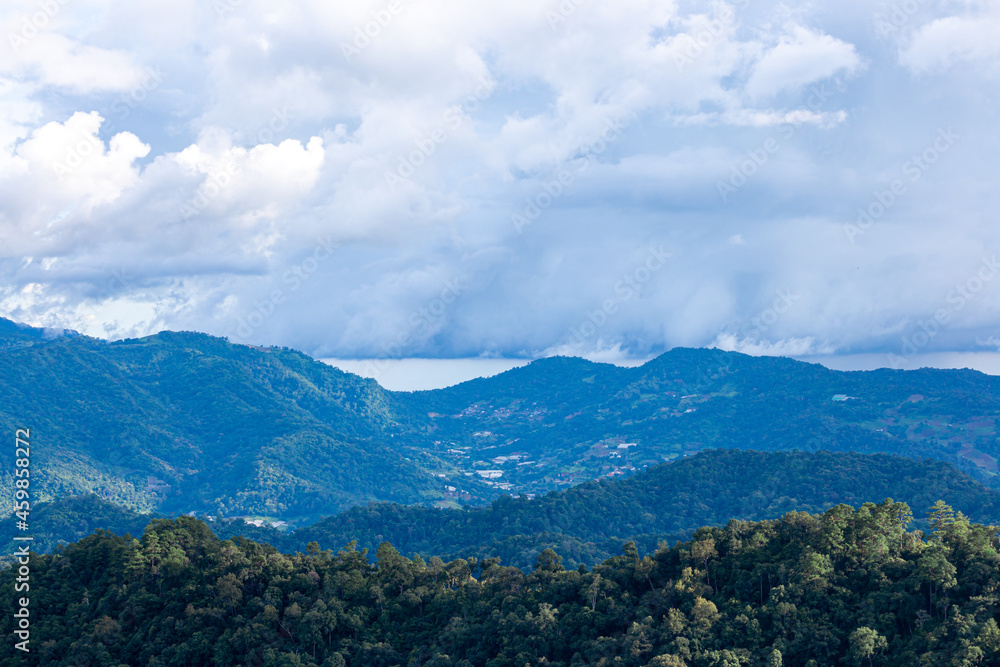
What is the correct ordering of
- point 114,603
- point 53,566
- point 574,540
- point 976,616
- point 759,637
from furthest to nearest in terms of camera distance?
point 574,540 → point 53,566 → point 114,603 → point 759,637 → point 976,616

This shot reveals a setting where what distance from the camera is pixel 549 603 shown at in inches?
2544

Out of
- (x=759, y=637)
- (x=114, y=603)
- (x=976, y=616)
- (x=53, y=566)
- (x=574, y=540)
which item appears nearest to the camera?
(x=976, y=616)

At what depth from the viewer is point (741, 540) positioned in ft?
217

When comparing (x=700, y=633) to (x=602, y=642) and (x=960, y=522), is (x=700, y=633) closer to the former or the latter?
(x=602, y=642)

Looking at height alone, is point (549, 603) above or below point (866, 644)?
above

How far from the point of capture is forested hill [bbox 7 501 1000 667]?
182 ft

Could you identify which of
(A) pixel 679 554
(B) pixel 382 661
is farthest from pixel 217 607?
(A) pixel 679 554

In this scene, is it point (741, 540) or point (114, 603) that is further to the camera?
point (114, 603)

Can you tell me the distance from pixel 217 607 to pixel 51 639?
46.1 ft

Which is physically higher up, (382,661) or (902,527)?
(902,527)

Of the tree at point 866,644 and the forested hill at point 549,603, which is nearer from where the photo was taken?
the tree at point 866,644

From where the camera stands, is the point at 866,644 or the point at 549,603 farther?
the point at 549,603

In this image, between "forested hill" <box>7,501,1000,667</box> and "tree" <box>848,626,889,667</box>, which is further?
"forested hill" <box>7,501,1000,667</box>

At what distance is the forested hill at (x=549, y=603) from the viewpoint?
55.5 metres
